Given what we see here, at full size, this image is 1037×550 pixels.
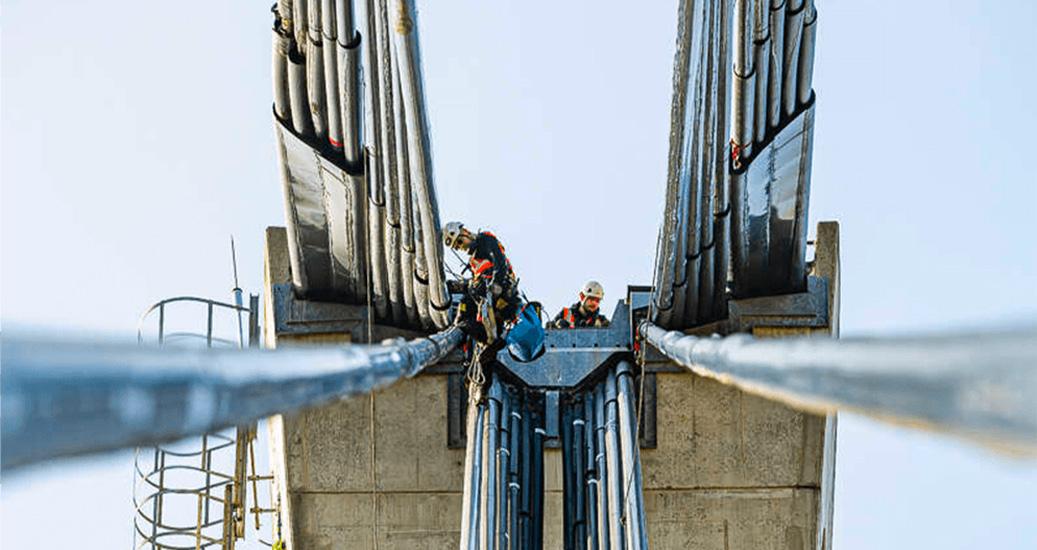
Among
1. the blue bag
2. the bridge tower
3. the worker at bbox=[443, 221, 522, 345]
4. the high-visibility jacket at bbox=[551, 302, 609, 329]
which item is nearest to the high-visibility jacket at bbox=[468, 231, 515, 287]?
the worker at bbox=[443, 221, 522, 345]

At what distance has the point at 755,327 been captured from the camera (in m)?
14.1

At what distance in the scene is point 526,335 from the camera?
1374 cm

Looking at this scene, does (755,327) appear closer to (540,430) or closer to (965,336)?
(540,430)

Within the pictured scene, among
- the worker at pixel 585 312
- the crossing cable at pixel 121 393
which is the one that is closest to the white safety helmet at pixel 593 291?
the worker at pixel 585 312

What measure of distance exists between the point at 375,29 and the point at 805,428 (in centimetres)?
560

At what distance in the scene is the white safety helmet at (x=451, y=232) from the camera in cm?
1405

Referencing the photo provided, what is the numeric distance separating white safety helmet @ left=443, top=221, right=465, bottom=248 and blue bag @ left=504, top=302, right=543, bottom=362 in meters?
0.87

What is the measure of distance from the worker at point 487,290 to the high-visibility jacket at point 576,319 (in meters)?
3.11

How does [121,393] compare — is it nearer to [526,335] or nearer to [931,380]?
[931,380]

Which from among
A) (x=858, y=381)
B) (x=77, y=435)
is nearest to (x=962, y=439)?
(x=858, y=381)

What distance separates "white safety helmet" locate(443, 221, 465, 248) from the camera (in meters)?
14.0

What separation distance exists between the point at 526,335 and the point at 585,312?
3.40 metres

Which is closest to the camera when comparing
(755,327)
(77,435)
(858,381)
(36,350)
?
(36,350)

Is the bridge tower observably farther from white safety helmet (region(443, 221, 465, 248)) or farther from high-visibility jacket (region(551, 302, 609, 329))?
high-visibility jacket (region(551, 302, 609, 329))
